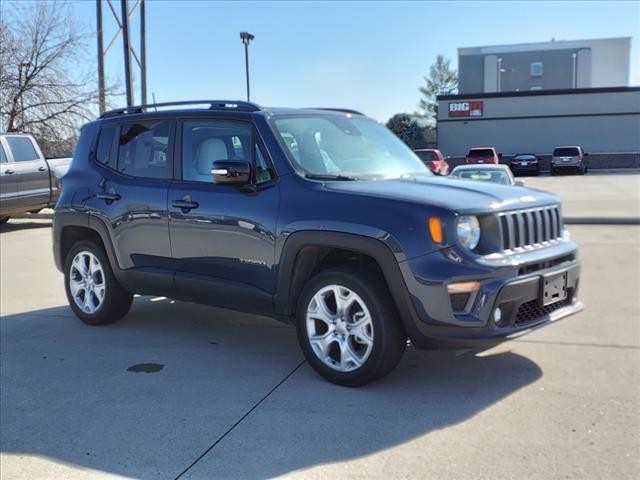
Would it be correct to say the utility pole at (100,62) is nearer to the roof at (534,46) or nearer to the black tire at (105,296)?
the black tire at (105,296)

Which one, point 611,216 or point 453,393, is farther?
point 611,216

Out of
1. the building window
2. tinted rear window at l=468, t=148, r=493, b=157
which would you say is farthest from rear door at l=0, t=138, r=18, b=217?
the building window

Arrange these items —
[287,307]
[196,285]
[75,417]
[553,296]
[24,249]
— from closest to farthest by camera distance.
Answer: [75,417] < [553,296] < [287,307] < [196,285] < [24,249]

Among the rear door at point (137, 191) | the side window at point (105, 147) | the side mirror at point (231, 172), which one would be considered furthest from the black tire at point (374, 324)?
the side window at point (105, 147)

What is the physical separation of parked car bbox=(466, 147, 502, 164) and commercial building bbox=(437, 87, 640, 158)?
1.62m

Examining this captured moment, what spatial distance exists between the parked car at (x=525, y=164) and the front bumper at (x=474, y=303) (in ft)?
85.0

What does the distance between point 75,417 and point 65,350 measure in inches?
60.9

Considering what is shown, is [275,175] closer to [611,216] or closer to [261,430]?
[261,430]

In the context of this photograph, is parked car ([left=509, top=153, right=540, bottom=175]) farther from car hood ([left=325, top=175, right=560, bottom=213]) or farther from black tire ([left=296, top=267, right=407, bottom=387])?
black tire ([left=296, top=267, right=407, bottom=387])

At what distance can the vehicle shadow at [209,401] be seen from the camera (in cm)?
347

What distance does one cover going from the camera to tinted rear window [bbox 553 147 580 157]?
30375 mm

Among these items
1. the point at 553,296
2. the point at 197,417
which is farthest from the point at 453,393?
the point at 197,417

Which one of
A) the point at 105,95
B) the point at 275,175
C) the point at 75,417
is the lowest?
the point at 75,417

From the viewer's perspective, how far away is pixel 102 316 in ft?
19.8
